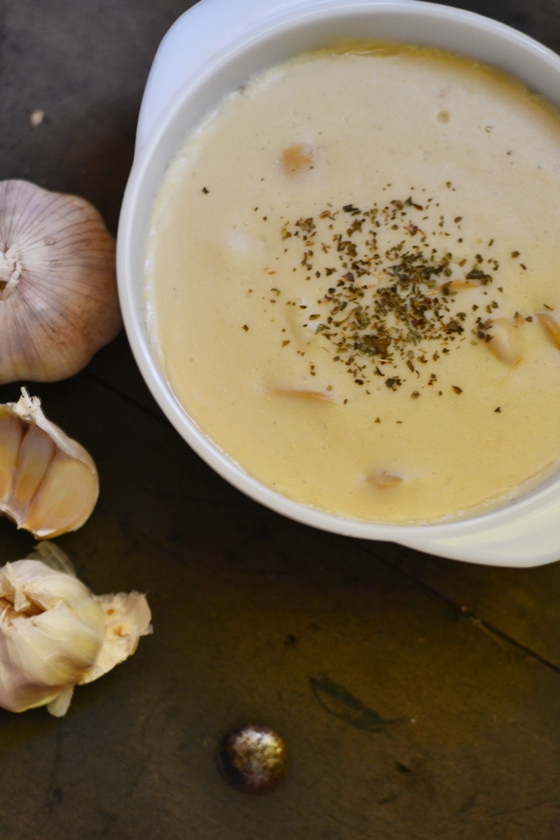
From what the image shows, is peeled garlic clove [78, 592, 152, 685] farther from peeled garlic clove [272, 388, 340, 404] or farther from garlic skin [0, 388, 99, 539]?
peeled garlic clove [272, 388, 340, 404]

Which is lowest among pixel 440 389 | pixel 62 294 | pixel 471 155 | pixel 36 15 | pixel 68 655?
pixel 68 655

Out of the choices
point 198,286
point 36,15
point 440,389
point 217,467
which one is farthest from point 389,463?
point 36,15

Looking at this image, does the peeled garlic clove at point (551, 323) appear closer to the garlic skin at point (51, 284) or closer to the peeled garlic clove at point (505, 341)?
the peeled garlic clove at point (505, 341)

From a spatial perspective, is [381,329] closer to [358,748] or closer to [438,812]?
[358,748]

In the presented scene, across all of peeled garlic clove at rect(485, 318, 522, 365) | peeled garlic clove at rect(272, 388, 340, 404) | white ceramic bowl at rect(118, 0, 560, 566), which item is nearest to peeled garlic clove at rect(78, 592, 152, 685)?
white ceramic bowl at rect(118, 0, 560, 566)

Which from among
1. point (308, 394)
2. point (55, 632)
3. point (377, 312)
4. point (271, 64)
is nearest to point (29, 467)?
point (55, 632)

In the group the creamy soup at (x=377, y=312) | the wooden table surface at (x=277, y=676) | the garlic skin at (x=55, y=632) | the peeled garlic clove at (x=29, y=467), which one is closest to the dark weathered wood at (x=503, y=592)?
the wooden table surface at (x=277, y=676)

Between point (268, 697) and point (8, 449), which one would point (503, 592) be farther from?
point (8, 449)
